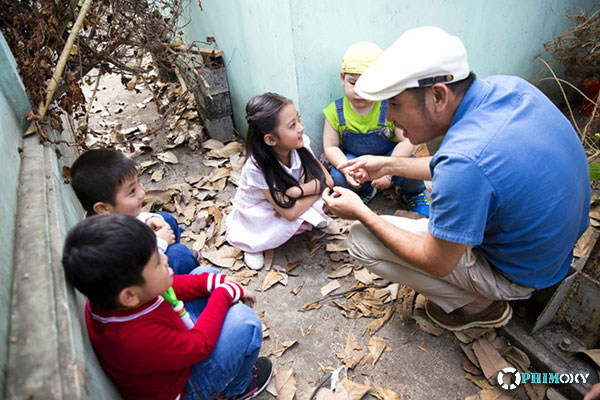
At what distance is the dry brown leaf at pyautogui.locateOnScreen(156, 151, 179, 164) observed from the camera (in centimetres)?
473

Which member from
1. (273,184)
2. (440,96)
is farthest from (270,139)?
(440,96)

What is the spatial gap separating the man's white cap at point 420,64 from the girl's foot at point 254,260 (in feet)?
6.25

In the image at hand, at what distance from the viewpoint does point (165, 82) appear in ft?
22.3

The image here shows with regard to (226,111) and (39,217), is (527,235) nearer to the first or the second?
(39,217)

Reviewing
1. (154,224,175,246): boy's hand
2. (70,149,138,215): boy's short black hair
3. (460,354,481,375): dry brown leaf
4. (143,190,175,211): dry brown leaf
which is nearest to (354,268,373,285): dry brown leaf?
(460,354,481,375): dry brown leaf

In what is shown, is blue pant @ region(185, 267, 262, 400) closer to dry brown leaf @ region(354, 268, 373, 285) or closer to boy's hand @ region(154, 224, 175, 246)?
boy's hand @ region(154, 224, 175, 246)

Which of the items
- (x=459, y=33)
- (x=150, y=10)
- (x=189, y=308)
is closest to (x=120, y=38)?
(x=150, y=10)

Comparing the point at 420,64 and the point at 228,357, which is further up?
the point at 420,64

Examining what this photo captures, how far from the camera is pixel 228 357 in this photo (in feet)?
5.96

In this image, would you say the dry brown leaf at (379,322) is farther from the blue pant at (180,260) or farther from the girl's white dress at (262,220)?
the blue pant at (180,260)

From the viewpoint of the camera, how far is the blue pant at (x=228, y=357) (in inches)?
71.1

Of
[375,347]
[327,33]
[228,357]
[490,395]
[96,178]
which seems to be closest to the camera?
[228,357]

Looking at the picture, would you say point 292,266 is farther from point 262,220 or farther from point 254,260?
point 262,220

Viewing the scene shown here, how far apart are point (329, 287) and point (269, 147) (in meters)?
1.25
